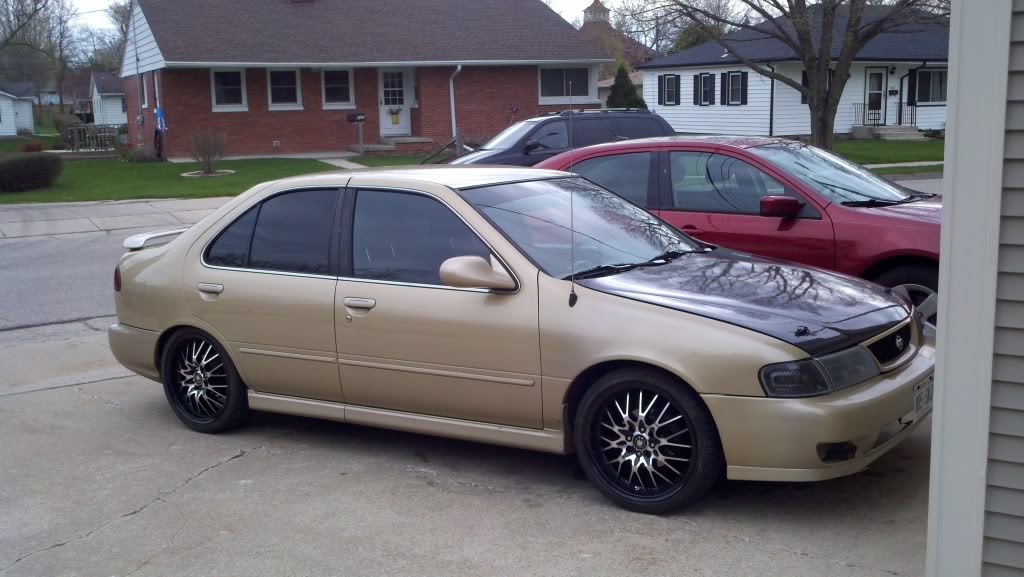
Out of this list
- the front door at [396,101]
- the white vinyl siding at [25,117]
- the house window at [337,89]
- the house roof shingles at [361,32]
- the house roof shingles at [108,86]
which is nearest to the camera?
the house roof shingles at [361,32]

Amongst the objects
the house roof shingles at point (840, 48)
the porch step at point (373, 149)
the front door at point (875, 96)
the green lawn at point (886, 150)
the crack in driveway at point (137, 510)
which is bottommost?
the crack in driveway at point (137, 510)

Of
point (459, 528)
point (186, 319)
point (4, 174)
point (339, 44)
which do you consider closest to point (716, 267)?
point (459, 528)

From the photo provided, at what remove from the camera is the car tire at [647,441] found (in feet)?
14.9

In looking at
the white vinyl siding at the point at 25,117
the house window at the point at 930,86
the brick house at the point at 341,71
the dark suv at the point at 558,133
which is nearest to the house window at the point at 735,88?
the house window at the point at 930,86

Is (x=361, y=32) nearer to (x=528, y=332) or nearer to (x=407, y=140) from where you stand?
(x=407, y=140)

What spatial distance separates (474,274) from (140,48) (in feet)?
110

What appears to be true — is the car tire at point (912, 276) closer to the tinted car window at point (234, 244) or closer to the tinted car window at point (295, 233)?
the tinted car window at point (295, 233)

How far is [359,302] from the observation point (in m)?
5.50

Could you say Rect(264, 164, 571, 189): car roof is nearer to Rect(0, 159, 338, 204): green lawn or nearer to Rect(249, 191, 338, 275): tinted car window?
Rect(249, 191, 338, 275): tinted car window

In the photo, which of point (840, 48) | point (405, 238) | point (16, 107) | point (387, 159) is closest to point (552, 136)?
point (405, 238)

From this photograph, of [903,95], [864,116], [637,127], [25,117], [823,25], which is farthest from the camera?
[25,117]

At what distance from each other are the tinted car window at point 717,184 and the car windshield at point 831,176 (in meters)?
0.18

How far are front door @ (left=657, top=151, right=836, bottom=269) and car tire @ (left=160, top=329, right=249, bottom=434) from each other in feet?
11.5

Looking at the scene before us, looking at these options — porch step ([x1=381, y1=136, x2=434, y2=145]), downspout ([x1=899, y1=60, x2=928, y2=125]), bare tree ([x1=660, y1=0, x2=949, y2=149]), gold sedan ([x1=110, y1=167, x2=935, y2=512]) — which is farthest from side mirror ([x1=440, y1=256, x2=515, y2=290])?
downspout ([x1=899, y1=60, x2=928, y2=125])
